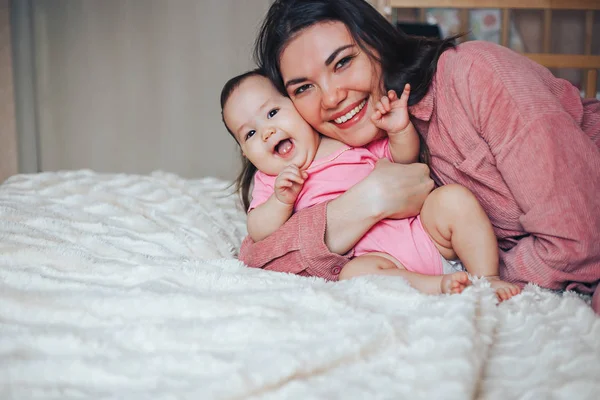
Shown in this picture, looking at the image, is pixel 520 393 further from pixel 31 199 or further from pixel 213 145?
pixel 213 145

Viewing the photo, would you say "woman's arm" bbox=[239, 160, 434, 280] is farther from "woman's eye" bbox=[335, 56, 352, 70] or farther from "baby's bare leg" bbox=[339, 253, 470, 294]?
"woman's eye" bbox=[335, 56, 352, 70]

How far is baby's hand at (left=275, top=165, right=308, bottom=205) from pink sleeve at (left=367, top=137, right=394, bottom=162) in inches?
8.1

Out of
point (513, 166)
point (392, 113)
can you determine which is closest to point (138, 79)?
point (392, 113)

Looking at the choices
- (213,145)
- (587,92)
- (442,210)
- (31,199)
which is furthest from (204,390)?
(213,145)

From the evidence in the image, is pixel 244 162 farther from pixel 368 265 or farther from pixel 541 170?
pixel 541 170

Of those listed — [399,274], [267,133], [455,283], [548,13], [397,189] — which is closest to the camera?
[455,283]

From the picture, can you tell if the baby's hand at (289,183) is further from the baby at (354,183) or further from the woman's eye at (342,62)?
the woman's eye at (342,62)

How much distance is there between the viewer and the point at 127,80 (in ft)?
10.7

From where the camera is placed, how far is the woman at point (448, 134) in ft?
3.20

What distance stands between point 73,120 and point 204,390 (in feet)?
9.83

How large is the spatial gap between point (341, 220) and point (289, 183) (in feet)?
0.43

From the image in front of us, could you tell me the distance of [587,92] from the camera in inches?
86.8

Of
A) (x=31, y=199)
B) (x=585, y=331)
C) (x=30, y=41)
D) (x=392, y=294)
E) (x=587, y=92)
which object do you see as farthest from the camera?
(x=30, y=41)

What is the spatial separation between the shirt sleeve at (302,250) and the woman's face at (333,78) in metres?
0.20
